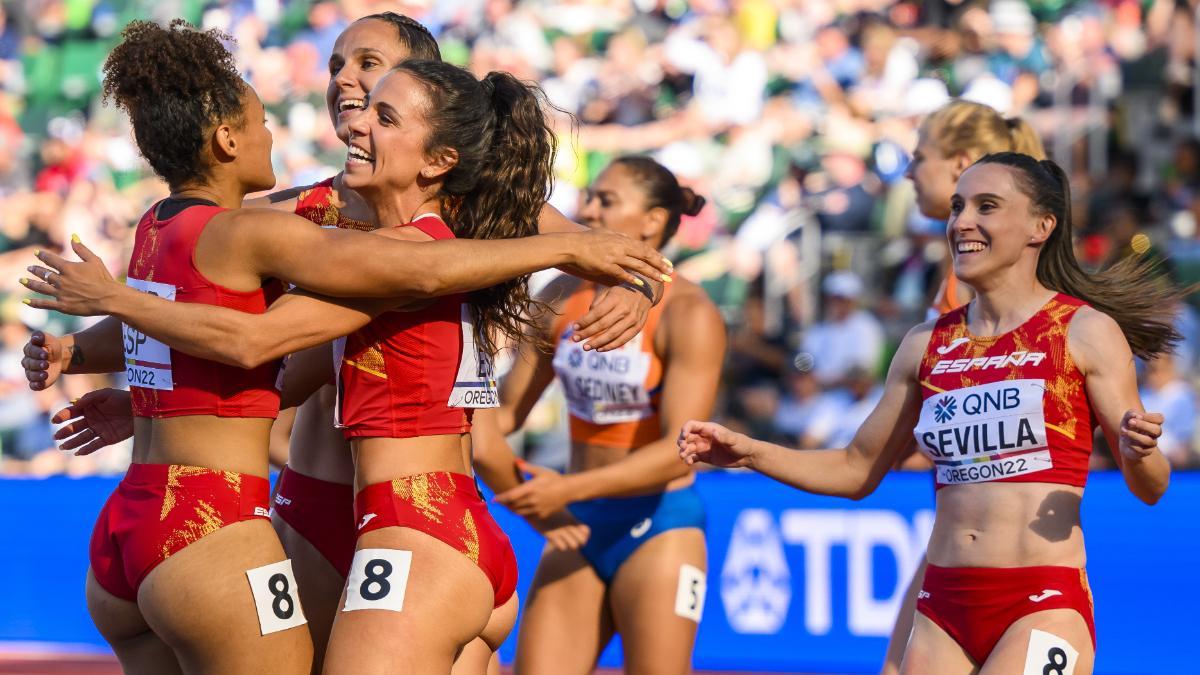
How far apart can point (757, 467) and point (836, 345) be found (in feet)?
21.4

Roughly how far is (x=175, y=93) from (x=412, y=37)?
1.20 meters

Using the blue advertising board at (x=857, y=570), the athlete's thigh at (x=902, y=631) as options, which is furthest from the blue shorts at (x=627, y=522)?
the blue advertising board at (x=857, y=570)

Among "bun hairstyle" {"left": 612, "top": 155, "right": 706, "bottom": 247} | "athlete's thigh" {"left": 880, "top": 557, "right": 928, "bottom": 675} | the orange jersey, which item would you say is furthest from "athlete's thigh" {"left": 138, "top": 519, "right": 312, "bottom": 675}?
"bun hairstyle" {"left": 612, "top": 155, "right": 706, "bottom": 247}

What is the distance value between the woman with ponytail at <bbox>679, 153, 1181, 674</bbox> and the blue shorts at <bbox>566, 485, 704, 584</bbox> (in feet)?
3.35

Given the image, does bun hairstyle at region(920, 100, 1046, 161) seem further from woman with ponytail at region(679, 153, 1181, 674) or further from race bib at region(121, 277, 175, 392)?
race bib at region(121, 277, 175, 392)

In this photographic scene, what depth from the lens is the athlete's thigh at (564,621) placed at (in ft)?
17.7

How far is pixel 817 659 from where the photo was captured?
8.58 m

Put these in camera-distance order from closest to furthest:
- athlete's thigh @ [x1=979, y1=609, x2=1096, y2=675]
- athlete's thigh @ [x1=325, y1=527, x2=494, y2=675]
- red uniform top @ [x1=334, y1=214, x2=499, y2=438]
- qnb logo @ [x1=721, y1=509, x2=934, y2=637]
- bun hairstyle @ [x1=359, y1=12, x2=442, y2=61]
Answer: athlete's thigh @ [x1=325, y1=527, x2=494, y2=675], red uniform top @ [x1=334, y1=214, x2=499, y2=438], athlete's thigh @ [x1=979, y1=609, x2=1096, y2=675], bun hairstyle @ [x1=359, y1=12, x2=442, y2=61], qnb logo @ [x1=721, y1=509, x2=934, y2=637]

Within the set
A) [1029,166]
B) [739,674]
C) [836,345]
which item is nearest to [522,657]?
[1029,166]

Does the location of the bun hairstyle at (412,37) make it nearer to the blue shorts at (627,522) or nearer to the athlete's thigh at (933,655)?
the blue shorts at (627,522)

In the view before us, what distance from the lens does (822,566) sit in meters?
8.56

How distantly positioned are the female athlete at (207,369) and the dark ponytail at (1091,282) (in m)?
1.40

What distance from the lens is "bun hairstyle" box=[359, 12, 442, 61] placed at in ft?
15.5

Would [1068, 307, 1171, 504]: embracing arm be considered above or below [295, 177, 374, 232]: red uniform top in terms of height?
below
